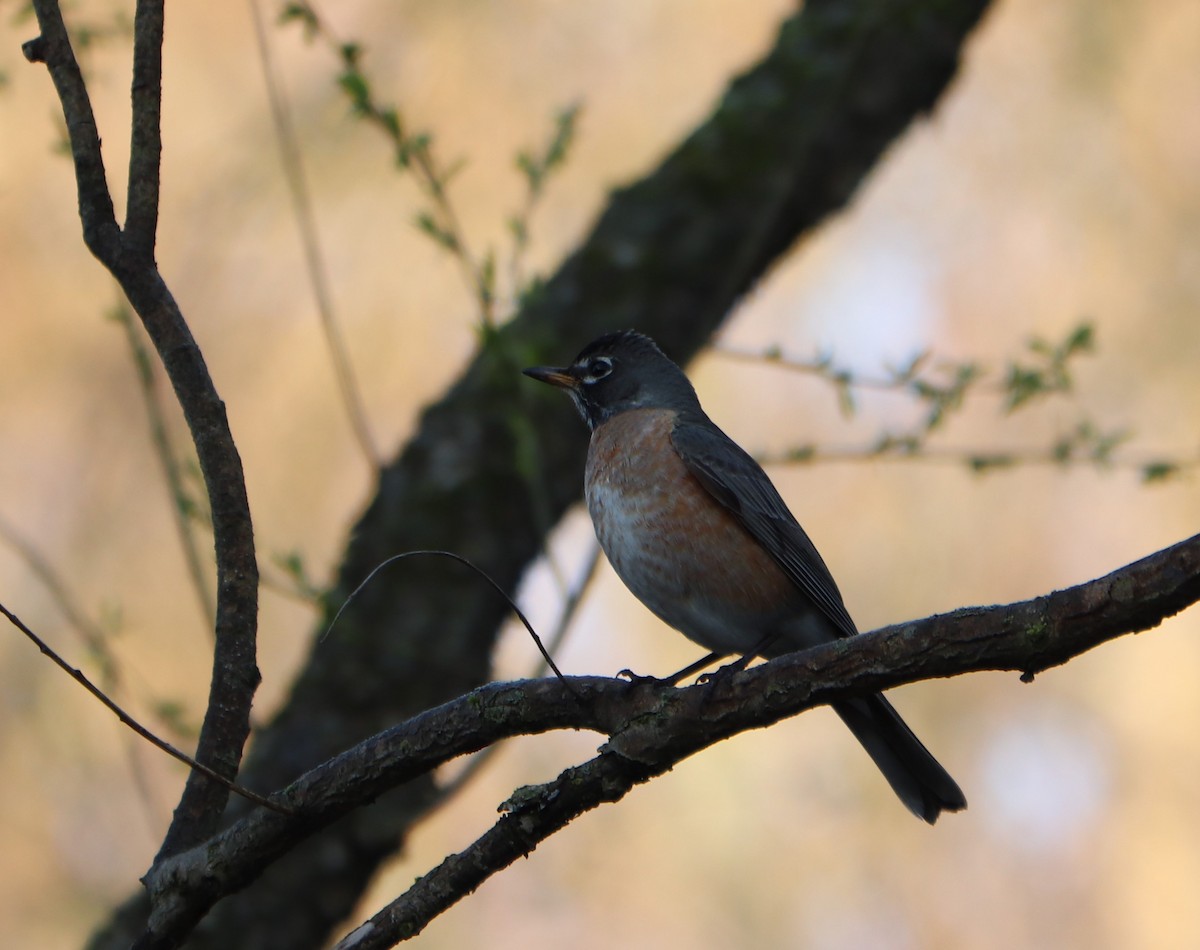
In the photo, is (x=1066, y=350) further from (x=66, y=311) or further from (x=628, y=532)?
(x=66, y=311)

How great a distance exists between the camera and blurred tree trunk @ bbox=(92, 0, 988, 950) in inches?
199

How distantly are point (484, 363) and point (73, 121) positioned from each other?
313cm

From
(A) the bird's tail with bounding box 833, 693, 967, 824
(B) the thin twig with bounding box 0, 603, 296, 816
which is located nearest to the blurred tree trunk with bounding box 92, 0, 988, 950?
(A) the bird's tail with bounding box 833, 693, 967, 824

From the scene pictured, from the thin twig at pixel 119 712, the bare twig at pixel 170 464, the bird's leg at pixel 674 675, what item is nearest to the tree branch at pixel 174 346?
the thin twig at pixel 119 712

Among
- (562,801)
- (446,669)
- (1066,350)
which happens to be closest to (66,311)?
(446,669)

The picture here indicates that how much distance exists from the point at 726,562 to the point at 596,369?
135 centimetres

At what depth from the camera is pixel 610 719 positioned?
10.3 ft

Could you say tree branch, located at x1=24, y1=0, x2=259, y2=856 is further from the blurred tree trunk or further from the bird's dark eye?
the bird's dark eye

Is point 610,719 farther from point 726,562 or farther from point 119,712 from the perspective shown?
point 726,562

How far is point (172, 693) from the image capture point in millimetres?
8391

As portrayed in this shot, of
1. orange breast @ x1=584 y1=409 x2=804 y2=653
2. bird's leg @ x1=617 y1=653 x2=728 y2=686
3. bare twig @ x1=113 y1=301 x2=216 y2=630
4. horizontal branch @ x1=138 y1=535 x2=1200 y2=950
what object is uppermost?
bare twig @ x1=113 y1=301 x2=216 y2=630

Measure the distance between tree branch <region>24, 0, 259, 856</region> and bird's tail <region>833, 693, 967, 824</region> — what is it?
190cm

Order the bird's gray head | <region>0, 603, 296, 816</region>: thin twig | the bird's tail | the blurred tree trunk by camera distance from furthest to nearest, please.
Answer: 1. the bird's gray head
2. the blurred tree trunk
3. the bird's tail
4. <region>0, 603, 296, 816</region>: thin twig

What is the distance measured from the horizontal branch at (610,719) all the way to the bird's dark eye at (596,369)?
8.09 feet
